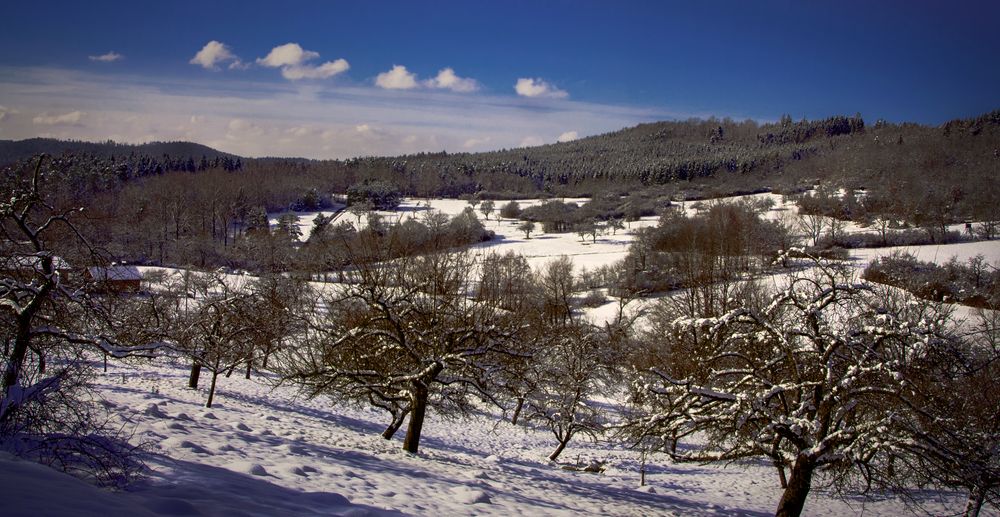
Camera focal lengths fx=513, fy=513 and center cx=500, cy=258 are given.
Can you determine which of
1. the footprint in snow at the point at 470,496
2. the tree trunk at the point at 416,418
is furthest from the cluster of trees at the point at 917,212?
the footprint in snow at the point at 470,496

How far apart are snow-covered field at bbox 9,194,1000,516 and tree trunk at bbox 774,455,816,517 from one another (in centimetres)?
167

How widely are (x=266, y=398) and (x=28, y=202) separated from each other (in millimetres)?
14062

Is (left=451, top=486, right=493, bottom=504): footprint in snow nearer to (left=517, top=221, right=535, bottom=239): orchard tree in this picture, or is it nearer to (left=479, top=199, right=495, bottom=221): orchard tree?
(left=517, top=221, right=535, bottom=239): orchard tree

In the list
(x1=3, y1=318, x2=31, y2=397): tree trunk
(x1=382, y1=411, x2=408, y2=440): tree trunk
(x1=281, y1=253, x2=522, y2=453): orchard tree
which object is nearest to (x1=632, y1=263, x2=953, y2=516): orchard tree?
(x1=281, y1=253, x2=522, y2=453): orchard tree

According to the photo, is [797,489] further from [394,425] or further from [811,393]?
[394,425]

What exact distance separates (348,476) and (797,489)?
6.76 meters

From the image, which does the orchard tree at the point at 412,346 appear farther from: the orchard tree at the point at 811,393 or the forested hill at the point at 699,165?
the forested hill at the point at 699,165

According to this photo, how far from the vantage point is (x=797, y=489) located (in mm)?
7582

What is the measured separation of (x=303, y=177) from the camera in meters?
140

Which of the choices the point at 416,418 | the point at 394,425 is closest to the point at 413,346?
the point at 416,418

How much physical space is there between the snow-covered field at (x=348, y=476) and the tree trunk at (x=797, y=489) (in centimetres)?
167

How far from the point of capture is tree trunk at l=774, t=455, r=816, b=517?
752cm

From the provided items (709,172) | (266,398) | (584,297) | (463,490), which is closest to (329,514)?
(463,490)

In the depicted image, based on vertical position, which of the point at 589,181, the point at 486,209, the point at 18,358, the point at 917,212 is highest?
the point at 589,181
